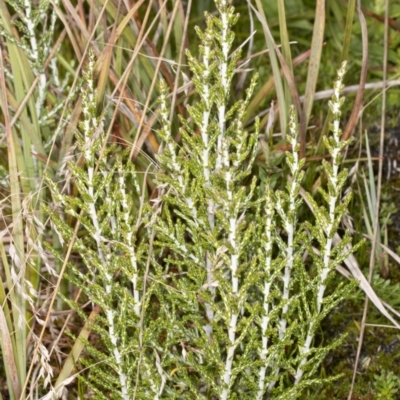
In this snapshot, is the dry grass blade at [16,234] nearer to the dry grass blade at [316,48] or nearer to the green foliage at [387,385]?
the dry grass blade at [316,48]

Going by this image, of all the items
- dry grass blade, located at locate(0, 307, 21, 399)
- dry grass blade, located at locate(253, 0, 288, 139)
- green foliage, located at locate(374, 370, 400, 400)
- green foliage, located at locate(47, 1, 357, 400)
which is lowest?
green foliage, located at locate(374, 370, 400, 400)

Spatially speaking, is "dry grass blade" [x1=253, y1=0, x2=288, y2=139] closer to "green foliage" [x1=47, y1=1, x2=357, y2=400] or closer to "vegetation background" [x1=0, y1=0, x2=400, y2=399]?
"vegetation background" [x1=0, y1=0, x2=400, y2=399]

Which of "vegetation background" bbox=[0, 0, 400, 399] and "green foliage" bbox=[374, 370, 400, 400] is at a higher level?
"vegetation background" bbox=[0, 0, 400, 399]

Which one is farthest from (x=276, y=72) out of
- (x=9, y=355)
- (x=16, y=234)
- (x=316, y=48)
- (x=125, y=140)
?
(x=9, y=355)

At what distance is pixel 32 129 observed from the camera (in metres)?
1.75

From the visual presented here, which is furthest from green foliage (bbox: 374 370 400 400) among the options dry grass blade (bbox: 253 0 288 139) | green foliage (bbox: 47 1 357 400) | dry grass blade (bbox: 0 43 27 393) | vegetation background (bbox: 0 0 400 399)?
dry grass blade (bbox: 0 43 27 393)

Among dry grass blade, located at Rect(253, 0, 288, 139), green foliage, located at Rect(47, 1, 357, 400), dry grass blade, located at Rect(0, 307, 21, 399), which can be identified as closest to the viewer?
green foliage, located at Rect(47, 1, 357, 400)

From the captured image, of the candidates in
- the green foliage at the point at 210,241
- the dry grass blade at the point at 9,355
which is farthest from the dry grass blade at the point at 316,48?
the dry grass blade at the point at 9,355

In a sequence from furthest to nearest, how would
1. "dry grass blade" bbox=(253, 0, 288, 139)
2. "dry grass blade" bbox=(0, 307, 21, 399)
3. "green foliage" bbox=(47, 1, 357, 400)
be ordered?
"dry grass blade" bbox=(253, 0, 288, 139) < "dry grass blade" bbox=(0, 307, 21, 399) < "green foliage" bbox=(47, 1, 357, 400)

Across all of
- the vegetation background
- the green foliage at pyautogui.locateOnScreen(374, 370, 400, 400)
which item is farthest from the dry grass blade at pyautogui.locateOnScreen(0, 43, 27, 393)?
the green foliage at pyautogui.locateOnScreen(374, 370, 400, 400)

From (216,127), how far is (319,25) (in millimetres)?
431

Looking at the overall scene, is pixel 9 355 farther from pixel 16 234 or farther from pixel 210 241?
pixel 210 241

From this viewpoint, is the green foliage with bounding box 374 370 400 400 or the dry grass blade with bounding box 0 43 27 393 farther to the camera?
the green foliage with bounding box 374 370 400 400

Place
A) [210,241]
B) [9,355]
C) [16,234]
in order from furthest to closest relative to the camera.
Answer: [16,234]
[9,355]
[210,241]
